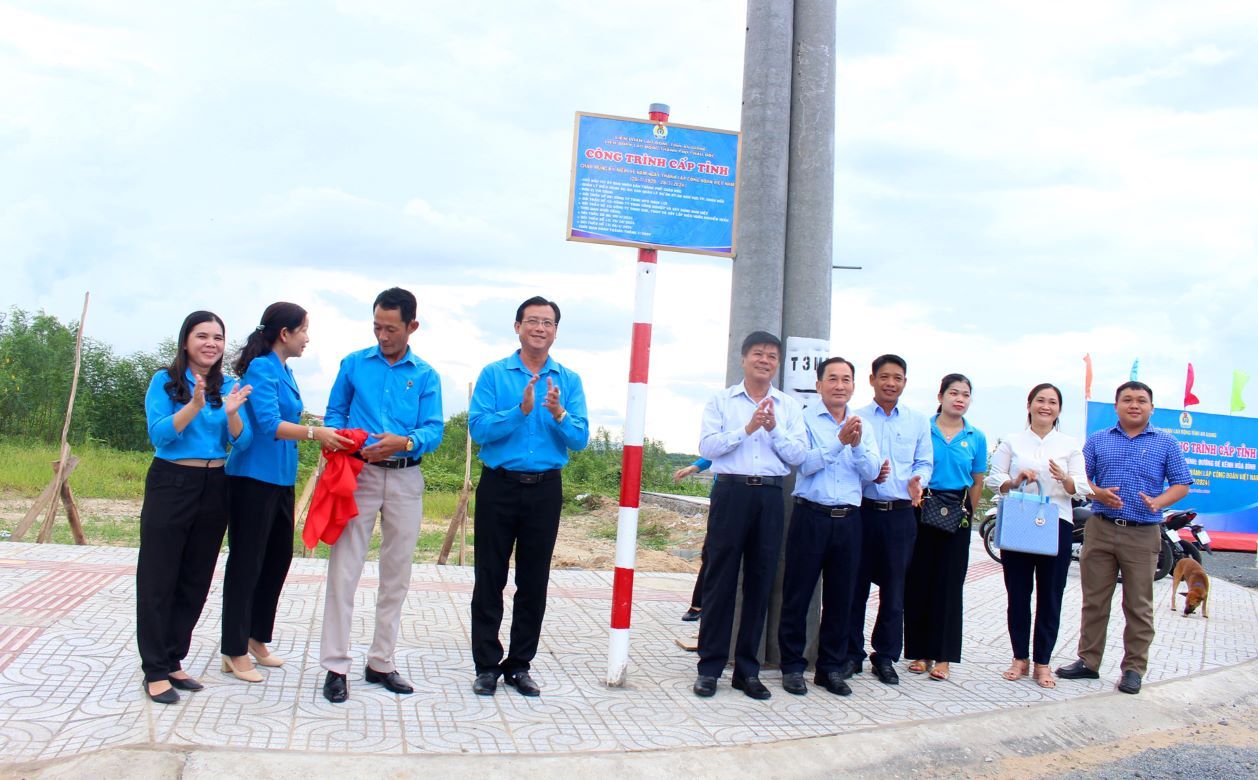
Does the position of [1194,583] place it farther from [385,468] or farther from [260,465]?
[260,465]

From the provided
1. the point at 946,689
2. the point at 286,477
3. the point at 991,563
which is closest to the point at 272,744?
the point at 286,477

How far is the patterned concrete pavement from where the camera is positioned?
3.98 metres

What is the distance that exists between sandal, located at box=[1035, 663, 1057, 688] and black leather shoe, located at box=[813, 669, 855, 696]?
4.40 feet

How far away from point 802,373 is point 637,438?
1175mm

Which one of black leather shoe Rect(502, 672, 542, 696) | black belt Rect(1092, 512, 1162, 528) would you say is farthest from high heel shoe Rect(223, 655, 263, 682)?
black belt Rect(1092, 512, 1162, 528)

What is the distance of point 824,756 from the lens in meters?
4.30

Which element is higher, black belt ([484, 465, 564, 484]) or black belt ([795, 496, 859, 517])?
black belt ([484, 465, 564, 484])

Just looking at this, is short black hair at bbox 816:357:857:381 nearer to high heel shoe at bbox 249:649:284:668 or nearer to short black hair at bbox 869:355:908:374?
short black hair at bbox 869:355:908:374

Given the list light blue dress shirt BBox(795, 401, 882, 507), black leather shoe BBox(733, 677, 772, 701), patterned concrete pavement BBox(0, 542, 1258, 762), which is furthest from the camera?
light blue dress shirt BBox(795, 401, 882, 507)

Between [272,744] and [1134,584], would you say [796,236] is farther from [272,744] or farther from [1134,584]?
[272,744]

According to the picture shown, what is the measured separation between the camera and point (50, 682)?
4.45 metres

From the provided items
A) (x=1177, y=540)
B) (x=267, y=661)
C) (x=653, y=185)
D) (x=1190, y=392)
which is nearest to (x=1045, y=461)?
(x=653, y=185)

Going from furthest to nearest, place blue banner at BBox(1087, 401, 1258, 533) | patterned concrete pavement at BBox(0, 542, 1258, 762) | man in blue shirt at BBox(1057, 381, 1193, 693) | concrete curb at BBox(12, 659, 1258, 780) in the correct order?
1. blue banner at BBox(1087, 401, 1258, 533)
2. man in blue shirt at BBox(1057, 381, 1193, 693)
3. patterned concrete pavement at BBox(0, 542, 1258, 762)
4. concrete curb at BBox(12, 659, 1258, 780)

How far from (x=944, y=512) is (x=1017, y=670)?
119 centimetres
